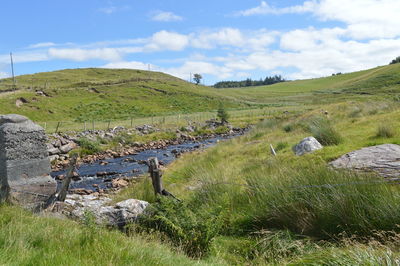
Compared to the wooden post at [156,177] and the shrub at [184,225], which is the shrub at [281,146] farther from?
the shrub at [184,225]

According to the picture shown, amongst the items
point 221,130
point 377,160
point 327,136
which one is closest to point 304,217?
point 377,160

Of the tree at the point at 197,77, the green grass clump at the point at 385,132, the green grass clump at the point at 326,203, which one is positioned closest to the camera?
the green grass clump at the point at 326,203

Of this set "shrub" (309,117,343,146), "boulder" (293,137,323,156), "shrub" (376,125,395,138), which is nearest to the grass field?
"boulder" (293,137,323,156)

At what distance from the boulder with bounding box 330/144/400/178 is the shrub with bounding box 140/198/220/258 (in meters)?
3.26

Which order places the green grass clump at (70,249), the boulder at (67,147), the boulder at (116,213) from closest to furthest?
1. the green grass clump at (70,249)
2. the boulder at (116,213)
3. the boulder at (67,147)

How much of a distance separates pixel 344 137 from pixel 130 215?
30.3ft

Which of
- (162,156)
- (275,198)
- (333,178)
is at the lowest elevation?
(162,156)

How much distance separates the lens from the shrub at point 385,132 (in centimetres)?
1157

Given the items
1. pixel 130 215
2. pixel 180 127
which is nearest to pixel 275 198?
pixel 130 215

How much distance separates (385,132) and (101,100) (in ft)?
205

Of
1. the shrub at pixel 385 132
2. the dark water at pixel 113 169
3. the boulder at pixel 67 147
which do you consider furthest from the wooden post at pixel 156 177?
the boulder at pixel 67 147

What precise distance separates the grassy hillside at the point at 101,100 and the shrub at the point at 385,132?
146ft

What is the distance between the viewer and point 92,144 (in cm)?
2481

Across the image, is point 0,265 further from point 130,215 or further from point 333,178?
point 333,178
